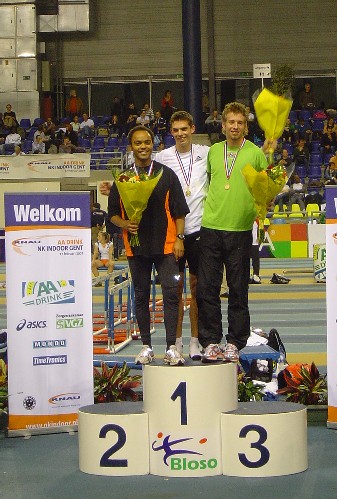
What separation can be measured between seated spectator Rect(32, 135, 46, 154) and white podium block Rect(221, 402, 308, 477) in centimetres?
2379

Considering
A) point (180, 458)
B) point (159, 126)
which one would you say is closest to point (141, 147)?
point (180, 458)

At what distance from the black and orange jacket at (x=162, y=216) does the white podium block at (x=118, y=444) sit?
1410 mm

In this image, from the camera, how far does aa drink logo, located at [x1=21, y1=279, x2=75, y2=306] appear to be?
698 centimetres

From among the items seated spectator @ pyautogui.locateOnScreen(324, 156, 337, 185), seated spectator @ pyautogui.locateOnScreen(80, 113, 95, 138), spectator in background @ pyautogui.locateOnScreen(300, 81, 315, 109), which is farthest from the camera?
spectator in background @ pyautogui.locateOnScreen(300, 81, 315, 109)

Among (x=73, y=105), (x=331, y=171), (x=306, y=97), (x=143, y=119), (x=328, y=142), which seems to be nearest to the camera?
(x=331, y=171)

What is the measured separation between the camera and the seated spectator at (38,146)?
29.1 metres

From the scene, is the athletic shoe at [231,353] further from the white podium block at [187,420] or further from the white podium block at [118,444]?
the white podium block at [118,444]

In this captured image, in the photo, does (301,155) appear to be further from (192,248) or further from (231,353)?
(231,353)

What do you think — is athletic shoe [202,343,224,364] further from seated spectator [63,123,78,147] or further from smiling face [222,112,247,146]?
seated spectator [63,123,78,147]

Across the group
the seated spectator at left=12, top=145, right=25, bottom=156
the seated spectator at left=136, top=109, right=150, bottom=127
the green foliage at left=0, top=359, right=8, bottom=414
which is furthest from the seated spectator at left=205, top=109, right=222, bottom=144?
the green foliage at left=0, top=359, right=8, bottom=414

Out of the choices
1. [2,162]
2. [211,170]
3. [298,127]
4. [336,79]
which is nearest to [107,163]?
[2,162]

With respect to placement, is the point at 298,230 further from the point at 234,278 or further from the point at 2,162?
the point at 234,278

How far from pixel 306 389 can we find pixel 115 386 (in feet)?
4.19

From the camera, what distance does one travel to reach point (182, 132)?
732 centimetres
